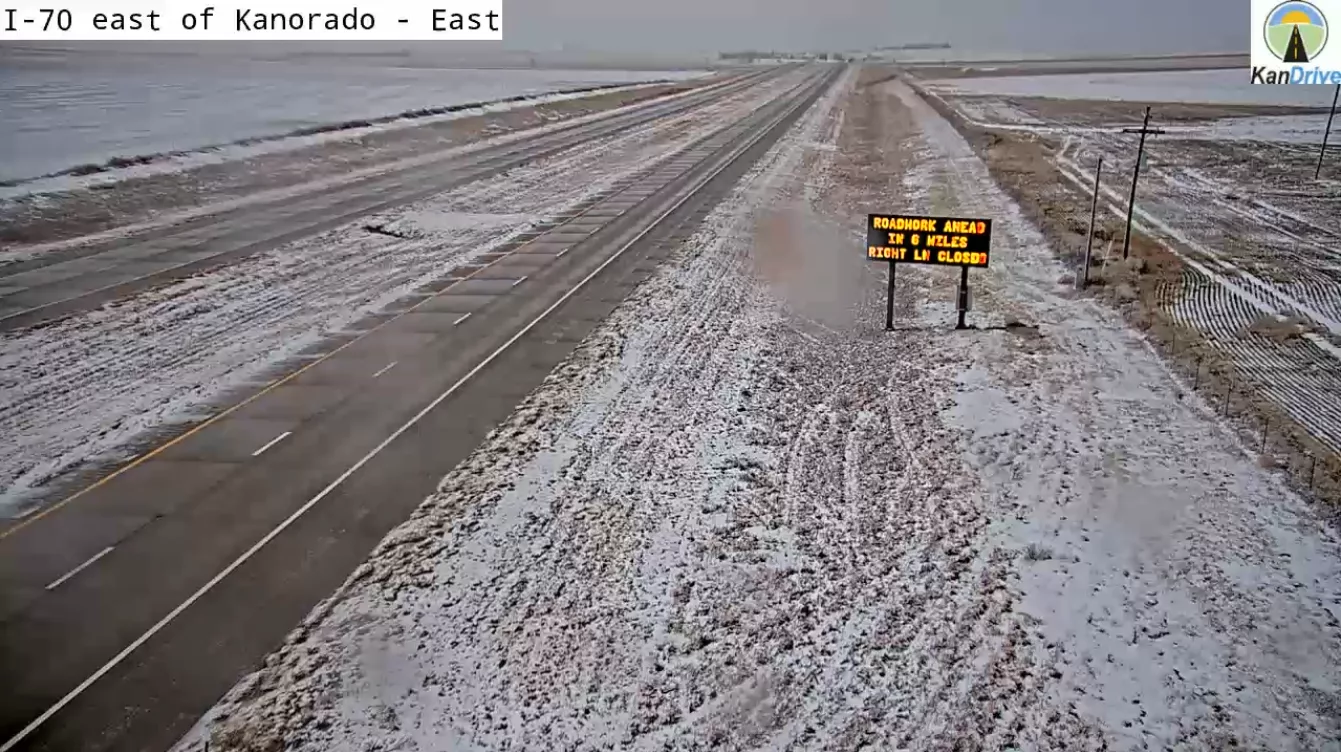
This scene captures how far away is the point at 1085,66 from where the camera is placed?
16438 cm

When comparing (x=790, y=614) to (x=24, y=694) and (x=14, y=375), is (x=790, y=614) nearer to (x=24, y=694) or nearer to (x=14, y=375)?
(x=24, y=694)

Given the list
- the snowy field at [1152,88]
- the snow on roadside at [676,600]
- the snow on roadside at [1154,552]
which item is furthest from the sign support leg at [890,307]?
the snowy field at [1152,88]

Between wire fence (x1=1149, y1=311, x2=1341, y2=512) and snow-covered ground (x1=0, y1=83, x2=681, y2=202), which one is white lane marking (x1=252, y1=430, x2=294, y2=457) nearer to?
wire fence (x1=1149, y1=311, x2=1341, y2=512)

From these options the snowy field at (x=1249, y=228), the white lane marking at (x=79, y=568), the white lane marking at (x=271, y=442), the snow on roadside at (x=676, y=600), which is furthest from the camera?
the snowy field at (x=1249, y=228)

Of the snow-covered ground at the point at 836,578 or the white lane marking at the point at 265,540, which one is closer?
the white lane marking at the point at 265,540

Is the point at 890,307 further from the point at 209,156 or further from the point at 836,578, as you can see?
the point at 209,156

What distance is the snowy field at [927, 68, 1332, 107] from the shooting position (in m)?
90.5

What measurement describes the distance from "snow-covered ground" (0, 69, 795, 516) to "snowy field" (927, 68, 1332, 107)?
76946 mm

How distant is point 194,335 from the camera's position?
2339cm

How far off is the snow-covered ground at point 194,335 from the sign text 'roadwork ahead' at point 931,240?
13.5 m

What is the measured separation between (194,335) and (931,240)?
59.7 feet

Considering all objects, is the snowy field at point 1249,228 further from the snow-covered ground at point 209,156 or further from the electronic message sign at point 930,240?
the snow-covered ground at point 209,156

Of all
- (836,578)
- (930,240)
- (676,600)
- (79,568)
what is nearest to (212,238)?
(79,568)

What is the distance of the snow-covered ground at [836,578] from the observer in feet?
35.1
